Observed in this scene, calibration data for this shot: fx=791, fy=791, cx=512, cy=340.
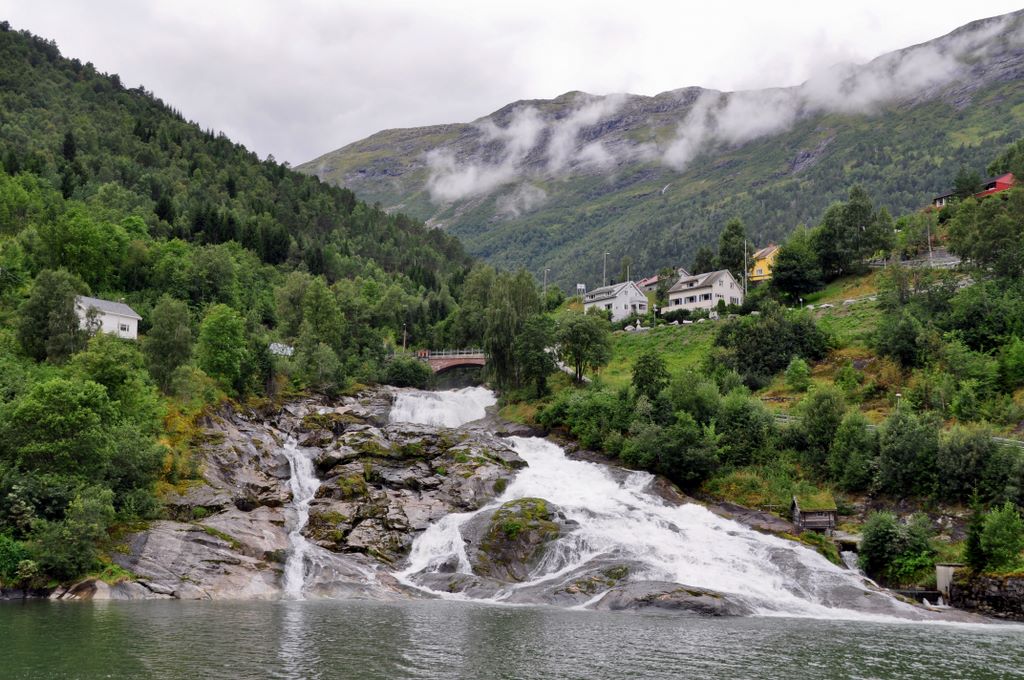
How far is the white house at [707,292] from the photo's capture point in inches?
5276

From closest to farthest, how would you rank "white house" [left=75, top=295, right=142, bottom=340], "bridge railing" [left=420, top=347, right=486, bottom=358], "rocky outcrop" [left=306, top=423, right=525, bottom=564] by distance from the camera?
"rocky outcrop" [left=306, top=423, right=525, bottom=564], "white house" [left=75, top=295, right=142, bottom=340], "bridge railing" [left=420, top=347, right=486, bottom=358]

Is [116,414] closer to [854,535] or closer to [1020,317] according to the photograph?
[854,535]

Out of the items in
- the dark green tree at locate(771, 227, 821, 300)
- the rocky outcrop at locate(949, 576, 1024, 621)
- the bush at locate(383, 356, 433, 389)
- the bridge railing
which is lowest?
the rocky outcrop at locate(949, 576, 1024, 621)

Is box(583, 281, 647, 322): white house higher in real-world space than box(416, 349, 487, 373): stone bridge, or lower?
higher

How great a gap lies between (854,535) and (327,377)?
205ft

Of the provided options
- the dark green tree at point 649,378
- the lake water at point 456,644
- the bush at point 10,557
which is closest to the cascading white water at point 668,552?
the lake water at point 456,644

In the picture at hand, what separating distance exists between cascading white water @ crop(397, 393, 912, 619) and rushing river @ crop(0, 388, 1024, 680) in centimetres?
14

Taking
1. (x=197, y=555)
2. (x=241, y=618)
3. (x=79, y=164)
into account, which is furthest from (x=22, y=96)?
(x=241, y=618)

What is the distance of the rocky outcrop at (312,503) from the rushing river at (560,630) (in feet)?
5.52

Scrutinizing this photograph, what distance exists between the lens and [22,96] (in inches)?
6806

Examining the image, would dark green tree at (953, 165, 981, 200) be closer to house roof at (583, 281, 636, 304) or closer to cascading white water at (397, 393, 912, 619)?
house roof at (583, 281, 636, 304)

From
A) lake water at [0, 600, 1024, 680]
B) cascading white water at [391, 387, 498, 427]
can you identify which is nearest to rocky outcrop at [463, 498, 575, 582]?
lake water at [0, 600, 1024, 680]

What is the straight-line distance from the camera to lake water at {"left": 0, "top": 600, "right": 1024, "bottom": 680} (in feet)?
97.3

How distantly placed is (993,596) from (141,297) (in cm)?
9666
